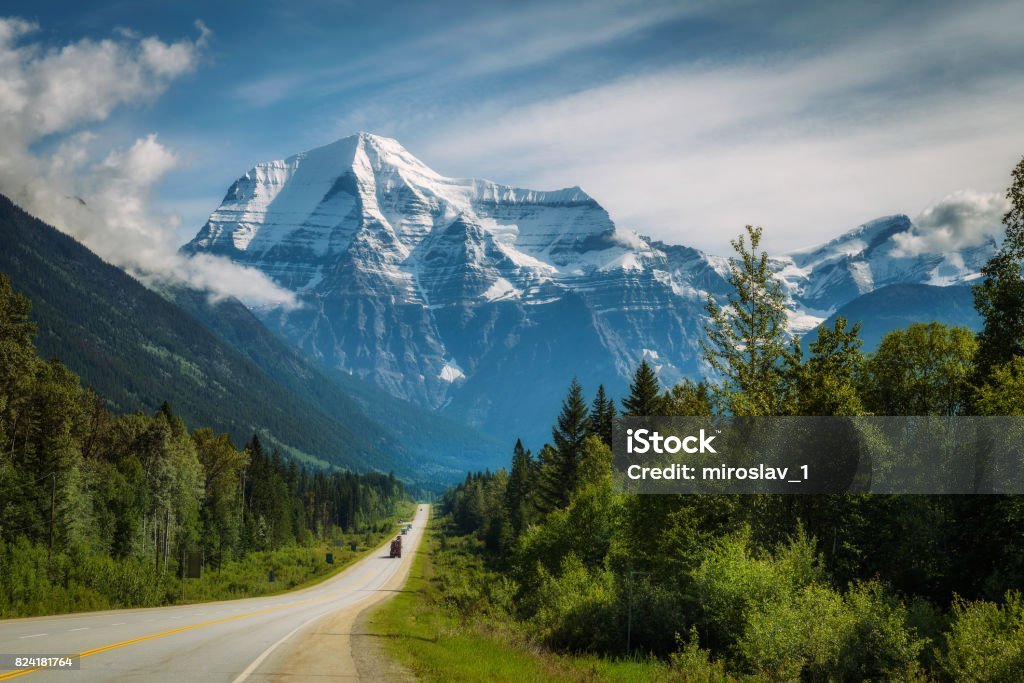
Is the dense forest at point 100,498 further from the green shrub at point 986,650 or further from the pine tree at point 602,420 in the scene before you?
the pine tree at point 602,420

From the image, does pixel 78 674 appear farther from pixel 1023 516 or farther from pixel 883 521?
pixel 883 521

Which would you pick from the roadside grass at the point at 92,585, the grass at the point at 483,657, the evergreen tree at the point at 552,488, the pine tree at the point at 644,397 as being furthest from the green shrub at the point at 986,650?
the evergreen tree at the point at 552,488

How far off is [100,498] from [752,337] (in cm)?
5695

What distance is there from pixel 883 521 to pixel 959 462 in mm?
4259

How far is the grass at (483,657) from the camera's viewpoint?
71.8 feet

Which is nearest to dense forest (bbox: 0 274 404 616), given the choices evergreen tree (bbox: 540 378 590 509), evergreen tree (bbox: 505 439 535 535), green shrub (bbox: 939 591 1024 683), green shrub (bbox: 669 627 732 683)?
green shrub (bbox: 669 627 732 683)

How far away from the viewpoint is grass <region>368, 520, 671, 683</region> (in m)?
21.9

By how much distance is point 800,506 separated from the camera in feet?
117

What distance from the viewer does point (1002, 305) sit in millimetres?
35750

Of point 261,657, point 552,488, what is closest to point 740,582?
point 261,657

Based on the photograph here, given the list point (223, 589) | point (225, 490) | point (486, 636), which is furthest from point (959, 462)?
point (225, 490)

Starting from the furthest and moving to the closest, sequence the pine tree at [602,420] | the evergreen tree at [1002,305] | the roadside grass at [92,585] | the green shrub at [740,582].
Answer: the pine tree at [602,420], the roadside grass at [92,585], the evergreen tree at [1002,305], the green shrub at [740,582]

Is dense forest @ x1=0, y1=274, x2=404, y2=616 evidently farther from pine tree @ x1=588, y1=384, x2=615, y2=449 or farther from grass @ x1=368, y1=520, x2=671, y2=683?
pine tree @ x1=588, y1=384, x2=615, y2=449

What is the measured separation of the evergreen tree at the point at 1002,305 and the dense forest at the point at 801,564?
90 millimetres
